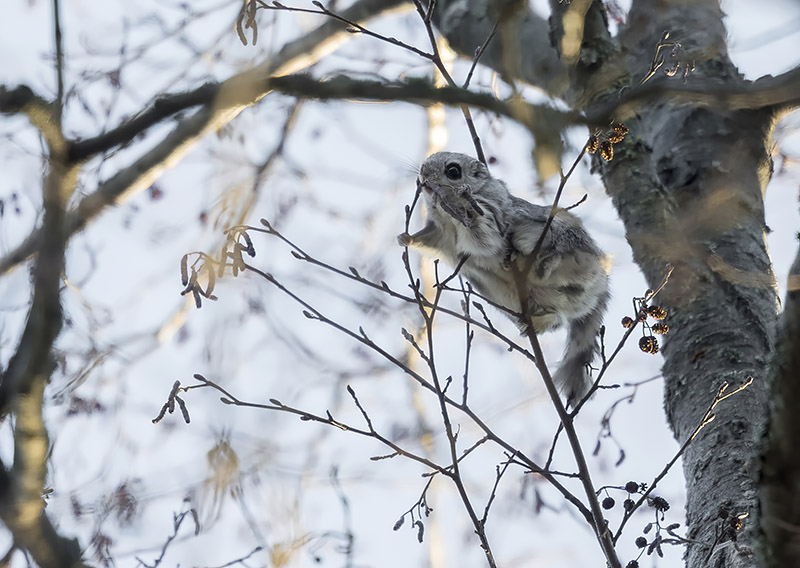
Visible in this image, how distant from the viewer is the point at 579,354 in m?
2.96

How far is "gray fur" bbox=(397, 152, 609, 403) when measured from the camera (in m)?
2.68

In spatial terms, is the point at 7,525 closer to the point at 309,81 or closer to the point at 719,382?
the point at 309,81

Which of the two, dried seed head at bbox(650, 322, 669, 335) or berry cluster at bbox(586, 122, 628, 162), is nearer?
berry cluster at bbox(586, 122, 628, 162)

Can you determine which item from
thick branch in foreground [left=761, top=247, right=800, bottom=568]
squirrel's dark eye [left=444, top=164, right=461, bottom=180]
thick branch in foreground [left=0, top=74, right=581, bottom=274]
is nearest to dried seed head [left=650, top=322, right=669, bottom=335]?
thick branch in foreground [left=0, top=74, right=581, bottom=274]

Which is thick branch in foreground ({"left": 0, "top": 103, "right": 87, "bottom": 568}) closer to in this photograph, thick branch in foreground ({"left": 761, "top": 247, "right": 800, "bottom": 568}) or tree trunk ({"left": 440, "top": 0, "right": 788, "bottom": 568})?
tree trunk ({"left": 440, "top": 0, "right": 788, "bottom": 568})

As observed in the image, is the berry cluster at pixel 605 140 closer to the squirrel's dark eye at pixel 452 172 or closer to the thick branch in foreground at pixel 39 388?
the thick branch in foreground at pixel 39 388

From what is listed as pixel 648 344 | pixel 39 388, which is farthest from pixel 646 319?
pixel 39 388

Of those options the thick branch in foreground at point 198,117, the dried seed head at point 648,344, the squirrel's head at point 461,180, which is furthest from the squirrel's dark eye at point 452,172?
the dried seed head at point 648,344

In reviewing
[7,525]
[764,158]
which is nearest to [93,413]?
[7,525]

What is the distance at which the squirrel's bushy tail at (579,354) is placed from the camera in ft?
9.33

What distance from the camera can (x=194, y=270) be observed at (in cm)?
173

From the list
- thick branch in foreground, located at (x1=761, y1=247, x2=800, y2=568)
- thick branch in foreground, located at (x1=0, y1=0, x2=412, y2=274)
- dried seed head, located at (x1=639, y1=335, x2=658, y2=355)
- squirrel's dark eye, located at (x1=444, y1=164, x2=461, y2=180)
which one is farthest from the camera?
squirrel's dark eye, located at (x1=444, y1=164, x2=461, y2=180)

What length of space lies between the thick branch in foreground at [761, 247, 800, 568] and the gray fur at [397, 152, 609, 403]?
5.09 ft

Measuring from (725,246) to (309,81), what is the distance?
1.93 meters
